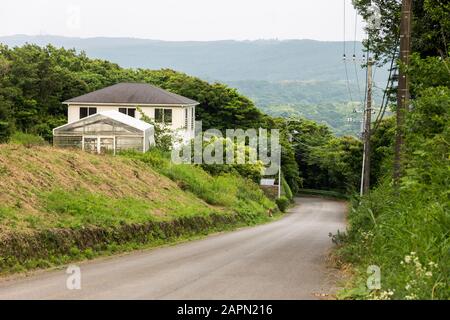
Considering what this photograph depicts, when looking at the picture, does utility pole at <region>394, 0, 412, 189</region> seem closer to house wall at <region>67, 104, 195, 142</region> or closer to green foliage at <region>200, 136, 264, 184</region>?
green foliage at <region>200, 136, 264, 184</region>

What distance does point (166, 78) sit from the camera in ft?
309

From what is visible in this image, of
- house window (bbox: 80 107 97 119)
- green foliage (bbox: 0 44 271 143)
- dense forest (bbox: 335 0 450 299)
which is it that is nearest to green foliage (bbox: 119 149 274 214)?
green foliage (bbox: 0 44 271 143)

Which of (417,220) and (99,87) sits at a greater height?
(99,87)

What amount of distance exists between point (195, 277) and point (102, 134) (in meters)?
36.0

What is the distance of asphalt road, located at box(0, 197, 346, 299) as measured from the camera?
492 inches

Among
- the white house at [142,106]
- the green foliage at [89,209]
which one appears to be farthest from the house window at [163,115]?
the green foliage at [89,209]

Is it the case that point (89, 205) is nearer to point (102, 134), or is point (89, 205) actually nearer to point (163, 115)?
point (102, 134)

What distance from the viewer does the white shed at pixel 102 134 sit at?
49.9m

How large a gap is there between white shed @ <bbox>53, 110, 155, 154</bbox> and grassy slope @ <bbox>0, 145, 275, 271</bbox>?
23.8 feet

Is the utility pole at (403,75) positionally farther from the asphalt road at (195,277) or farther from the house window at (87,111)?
the house window at (87,111)

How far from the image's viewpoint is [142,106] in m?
61.2

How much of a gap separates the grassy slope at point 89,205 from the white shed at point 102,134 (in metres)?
7.26

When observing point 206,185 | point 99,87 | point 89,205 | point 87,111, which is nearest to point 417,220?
point 89,205
